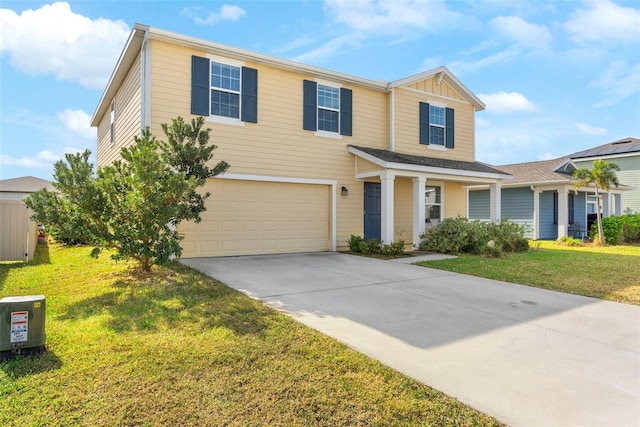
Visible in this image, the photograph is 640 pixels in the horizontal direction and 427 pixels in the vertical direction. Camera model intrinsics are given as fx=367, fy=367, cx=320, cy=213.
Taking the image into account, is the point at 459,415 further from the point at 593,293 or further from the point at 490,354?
the point at 593,293

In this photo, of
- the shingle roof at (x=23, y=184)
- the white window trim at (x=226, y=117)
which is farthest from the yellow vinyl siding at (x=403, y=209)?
the shingle roof at (x=23, y=184)

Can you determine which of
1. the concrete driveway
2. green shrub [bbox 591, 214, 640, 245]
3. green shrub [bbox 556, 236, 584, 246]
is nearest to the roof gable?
green shrub [bbox 556, 236, 584, 246]

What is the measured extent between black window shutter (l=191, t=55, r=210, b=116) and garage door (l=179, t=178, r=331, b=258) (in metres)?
1.82

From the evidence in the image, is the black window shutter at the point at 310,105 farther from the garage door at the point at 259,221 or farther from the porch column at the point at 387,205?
the porch column at the point at 387,205

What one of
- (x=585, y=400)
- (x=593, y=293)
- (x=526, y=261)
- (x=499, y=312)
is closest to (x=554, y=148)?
(x=526, y=261)

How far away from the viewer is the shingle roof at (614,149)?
22973 mm

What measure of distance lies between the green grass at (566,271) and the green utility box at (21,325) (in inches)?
288

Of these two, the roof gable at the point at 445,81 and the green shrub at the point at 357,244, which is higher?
the roof gable at the point at 445,81

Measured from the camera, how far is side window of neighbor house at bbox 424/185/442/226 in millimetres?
13672

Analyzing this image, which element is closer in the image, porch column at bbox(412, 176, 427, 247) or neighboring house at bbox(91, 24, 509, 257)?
neighboring house at bbox(91, 24, 509, 257)

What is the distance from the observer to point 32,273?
7203 millimetres

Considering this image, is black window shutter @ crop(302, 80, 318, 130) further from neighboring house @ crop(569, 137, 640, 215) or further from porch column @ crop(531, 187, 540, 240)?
neighboring house @ crop(569, 137, 640, 215)

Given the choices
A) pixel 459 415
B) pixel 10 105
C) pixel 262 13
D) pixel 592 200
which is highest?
pixel 262 13

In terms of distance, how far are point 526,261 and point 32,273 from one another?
1143cm
